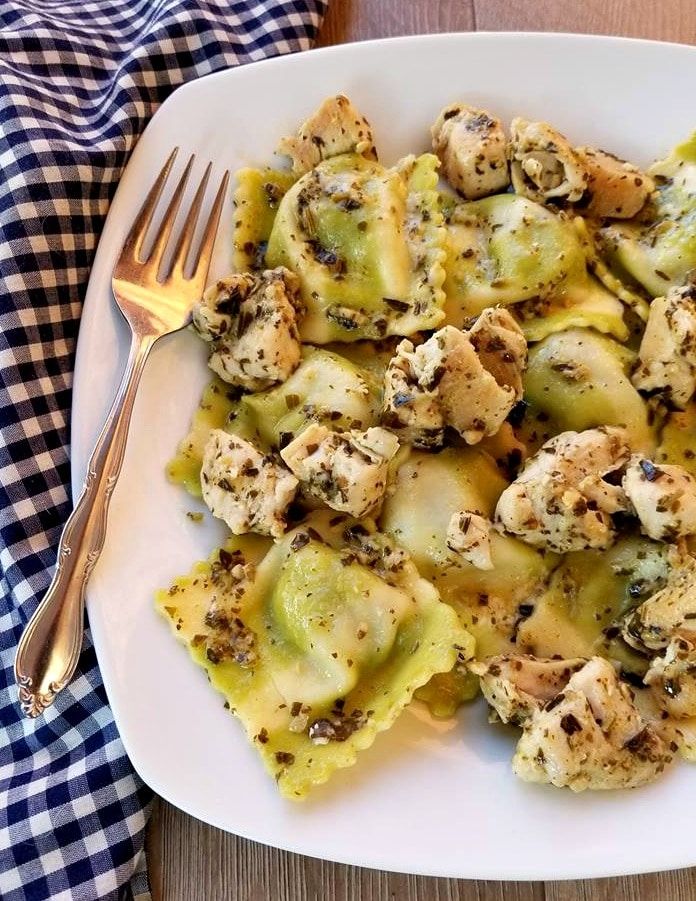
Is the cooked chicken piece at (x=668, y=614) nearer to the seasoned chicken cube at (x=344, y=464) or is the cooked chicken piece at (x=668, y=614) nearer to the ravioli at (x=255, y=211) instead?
the seasoned chicken cube at (x=344, y=464)

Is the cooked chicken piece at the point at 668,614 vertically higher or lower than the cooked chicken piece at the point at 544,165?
lower

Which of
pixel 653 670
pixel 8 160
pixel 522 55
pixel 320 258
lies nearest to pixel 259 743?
pixel 653 670

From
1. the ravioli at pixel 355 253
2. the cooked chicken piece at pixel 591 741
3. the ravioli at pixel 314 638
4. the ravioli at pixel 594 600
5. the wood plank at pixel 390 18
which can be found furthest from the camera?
the wood plank at pixel 390 18

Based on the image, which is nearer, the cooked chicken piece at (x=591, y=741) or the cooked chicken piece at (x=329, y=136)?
the cooked chicken piece at (x=591, y=741)

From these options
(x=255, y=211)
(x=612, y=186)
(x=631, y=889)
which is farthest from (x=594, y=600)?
(x=255, y=211)

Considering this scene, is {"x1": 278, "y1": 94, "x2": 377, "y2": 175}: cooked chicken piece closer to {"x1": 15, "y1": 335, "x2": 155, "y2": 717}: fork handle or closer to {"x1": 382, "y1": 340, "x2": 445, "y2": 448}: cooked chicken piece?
{"x1": 382, "y1": 340, "x2": 445, "y2": 448}: cooked chicken piece

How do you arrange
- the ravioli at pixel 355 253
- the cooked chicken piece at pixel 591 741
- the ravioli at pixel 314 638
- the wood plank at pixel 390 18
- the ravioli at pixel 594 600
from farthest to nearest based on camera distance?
the wood plank at pixel 390 18, the ravioli at pixel 355 253, the ravioli at pixel 594 600, the ravioli at pixel 314 638, the cooked chicken piece at pixel 591 741

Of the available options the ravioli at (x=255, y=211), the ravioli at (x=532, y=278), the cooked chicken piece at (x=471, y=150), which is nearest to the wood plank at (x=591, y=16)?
the cooked chicken piece at (x=471, y=150)
